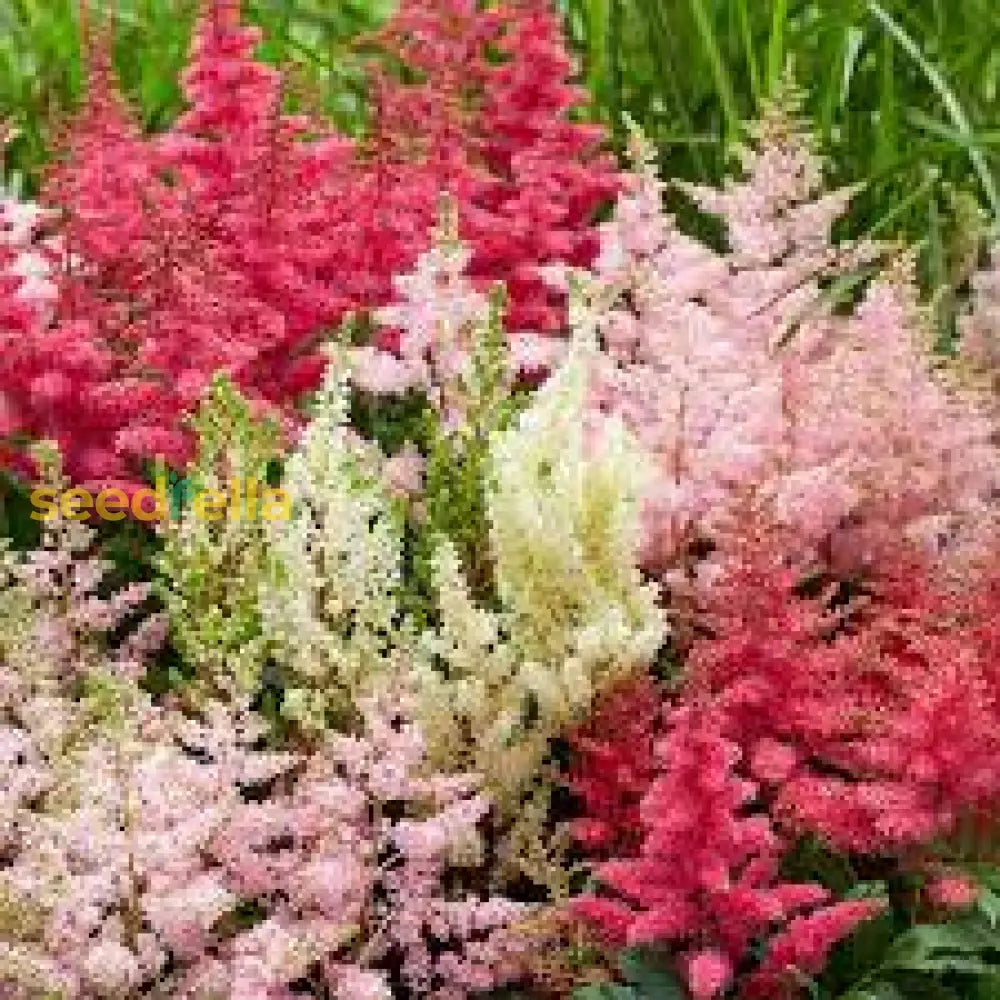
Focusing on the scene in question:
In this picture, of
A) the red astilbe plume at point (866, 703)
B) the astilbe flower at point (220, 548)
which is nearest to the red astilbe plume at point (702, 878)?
the red astilbe plume at point (866, 703)

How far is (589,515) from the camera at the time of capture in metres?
3.03

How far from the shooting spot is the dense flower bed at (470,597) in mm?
2791

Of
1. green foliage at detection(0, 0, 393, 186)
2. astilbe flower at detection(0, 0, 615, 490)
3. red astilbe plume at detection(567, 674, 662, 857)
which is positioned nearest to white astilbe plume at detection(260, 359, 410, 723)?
red astilbe plume at detection(567, 674, 662, 857)

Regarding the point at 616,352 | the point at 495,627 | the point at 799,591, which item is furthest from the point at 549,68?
the point at 495,627

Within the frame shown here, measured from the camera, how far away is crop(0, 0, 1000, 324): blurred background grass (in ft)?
13.8

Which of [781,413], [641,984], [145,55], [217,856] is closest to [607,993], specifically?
[641,984]

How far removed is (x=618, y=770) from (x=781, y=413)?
0.66 m

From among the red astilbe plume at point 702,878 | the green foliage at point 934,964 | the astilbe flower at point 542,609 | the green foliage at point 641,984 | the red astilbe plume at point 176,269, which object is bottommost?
the green foliage at point 934,964

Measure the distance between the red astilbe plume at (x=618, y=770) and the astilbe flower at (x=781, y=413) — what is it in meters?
0.27

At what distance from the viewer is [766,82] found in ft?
14.3

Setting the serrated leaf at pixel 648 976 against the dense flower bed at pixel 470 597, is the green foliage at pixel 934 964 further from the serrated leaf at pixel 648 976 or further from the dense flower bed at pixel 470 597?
the serrated leaf at pixel 648 976

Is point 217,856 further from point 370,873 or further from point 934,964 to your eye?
point 934,964

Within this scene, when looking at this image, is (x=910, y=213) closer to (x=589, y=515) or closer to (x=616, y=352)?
(x=616, y=352)

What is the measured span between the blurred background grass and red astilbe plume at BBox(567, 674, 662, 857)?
116 centimetres
